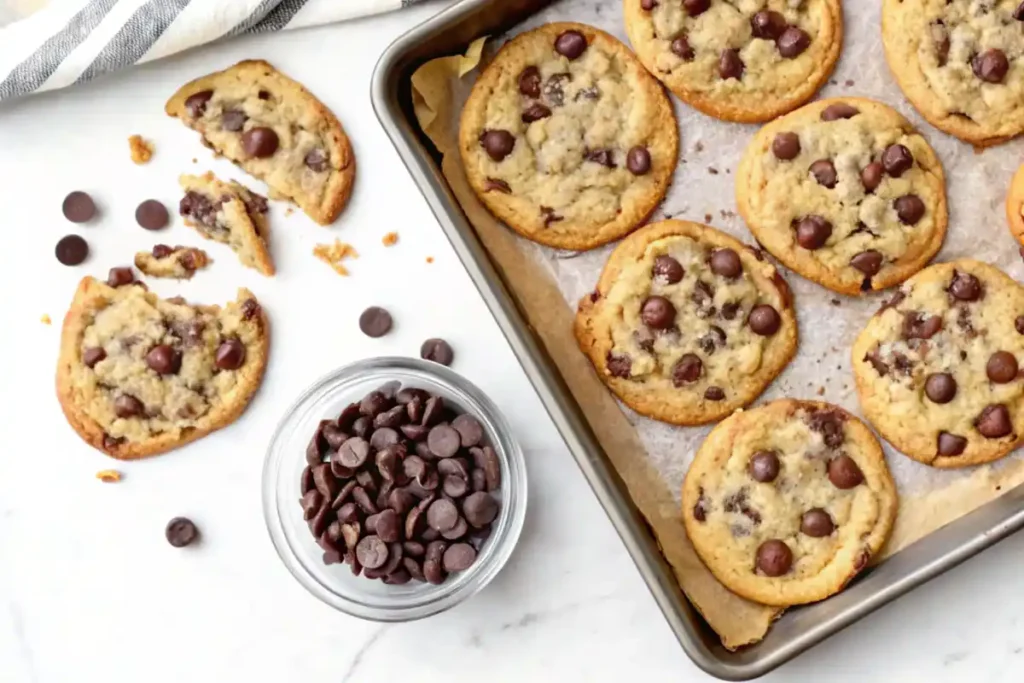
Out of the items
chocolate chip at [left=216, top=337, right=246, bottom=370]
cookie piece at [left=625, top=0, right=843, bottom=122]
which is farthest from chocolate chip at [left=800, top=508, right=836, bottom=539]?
chocolate chip at [left=216, top=337, right=246, bottom=370]

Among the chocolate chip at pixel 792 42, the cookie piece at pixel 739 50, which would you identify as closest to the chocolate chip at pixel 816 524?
the cookie piece at pixel 739 50

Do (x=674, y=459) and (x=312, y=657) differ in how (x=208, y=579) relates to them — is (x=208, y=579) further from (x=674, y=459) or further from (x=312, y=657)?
(x=674, y=459)

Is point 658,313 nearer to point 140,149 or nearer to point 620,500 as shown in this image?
point 620,500

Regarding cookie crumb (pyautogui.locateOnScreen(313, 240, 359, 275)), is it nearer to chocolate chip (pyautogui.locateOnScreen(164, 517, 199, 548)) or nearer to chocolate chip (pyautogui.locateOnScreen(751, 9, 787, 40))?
chocolate chip (pyautogui.locateOnScreen(164, 517, 199, 548))

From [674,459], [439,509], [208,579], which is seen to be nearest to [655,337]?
[674,459]

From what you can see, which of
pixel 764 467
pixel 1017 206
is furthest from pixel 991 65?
pixel 764 467

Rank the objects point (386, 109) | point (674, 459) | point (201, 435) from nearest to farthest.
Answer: point (386, 109) < point (674, 459) < point (201, 435)

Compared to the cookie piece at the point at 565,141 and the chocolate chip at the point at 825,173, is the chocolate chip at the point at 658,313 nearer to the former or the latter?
the cookie piece at the point at 565,141
